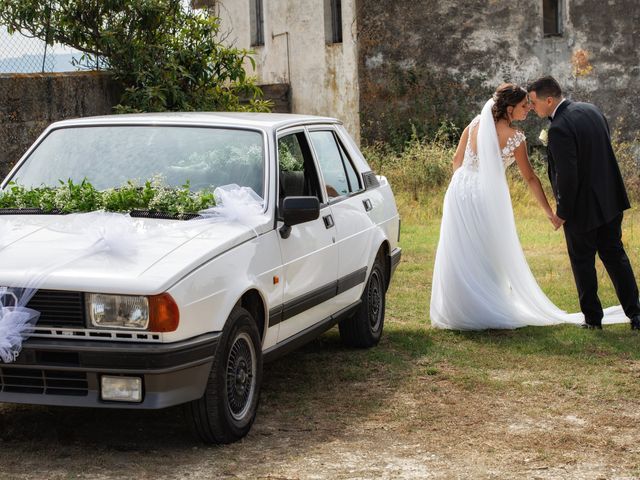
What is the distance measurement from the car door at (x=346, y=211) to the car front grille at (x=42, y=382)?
2.56 meters

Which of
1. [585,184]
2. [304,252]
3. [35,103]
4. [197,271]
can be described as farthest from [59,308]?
[35,103]

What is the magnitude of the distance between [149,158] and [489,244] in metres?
3.55

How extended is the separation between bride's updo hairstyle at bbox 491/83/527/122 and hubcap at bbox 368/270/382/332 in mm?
1883

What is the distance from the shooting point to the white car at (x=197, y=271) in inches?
211

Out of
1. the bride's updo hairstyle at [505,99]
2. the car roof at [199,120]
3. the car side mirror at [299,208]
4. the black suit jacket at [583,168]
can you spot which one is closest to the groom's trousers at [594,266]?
the black suit jacket at [583,168]

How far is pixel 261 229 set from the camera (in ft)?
20.8

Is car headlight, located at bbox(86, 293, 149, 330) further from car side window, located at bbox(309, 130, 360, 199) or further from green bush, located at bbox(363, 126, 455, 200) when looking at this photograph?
green bush, located at bbox(363, 126, 455, 200)

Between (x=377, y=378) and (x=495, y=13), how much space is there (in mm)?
15537

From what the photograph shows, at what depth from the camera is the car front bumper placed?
209 inches

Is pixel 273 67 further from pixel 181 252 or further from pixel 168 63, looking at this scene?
pixel 181 252

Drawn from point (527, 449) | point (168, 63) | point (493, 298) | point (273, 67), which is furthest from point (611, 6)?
point (527, 449)

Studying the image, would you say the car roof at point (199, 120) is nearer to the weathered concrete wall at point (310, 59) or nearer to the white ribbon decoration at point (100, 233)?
the white ribbon decoration at point (100, 233)

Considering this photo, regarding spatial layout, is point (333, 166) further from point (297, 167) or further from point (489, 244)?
point (489, 244)

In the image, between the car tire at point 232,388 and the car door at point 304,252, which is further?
the car door at point 304,252
